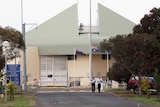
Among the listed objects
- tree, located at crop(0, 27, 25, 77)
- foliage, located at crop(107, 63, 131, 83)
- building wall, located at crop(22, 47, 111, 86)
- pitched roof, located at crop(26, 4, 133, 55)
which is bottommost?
foliage, located at crop(107, 63, 131, 83)

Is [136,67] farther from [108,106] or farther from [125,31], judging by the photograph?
[125,31]

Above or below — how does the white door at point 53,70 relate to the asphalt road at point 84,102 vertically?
above

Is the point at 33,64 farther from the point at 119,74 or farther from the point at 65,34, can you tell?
the point at 119,74

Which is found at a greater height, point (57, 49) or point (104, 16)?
point (104, 16)

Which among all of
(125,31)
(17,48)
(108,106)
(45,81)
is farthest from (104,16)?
(108,106)

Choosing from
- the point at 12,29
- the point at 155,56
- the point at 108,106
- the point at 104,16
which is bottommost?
the point at 108,106

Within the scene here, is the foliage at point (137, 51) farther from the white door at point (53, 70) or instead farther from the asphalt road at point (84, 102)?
the white door at point (53, 70)

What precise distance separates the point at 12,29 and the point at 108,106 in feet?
55.0

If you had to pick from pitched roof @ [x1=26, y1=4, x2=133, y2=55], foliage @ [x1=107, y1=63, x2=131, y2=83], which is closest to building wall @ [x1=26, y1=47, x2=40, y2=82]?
pitched roof @ [x1=26, y1=4, x2=133, y2=55]

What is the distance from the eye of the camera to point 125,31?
252 ft

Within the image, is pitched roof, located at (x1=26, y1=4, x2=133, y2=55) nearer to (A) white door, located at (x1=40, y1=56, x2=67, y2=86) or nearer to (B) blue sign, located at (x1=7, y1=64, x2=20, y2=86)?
(A) white door, located at (x1=40, y1=56, x2=67, y2=86)

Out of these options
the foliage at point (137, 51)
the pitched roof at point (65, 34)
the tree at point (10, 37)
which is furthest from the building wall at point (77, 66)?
the foliage at point (137, 51)

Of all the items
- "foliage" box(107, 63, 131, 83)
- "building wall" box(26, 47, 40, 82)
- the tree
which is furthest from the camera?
"building wall" box(26, 47, 40, 82)

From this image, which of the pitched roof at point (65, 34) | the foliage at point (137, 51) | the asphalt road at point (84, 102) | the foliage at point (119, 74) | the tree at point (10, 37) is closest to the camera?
the asphalt road at point (84, 102)
